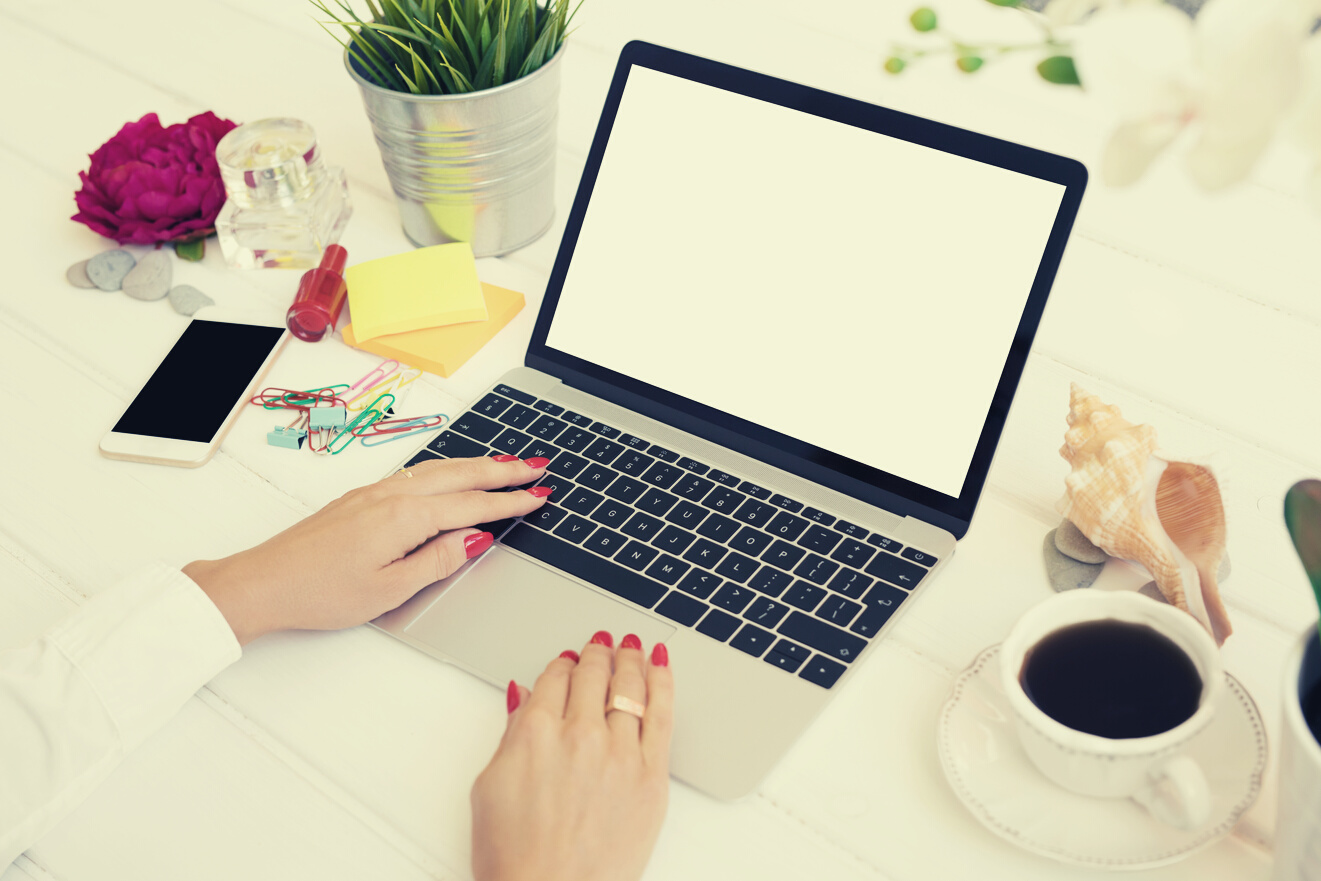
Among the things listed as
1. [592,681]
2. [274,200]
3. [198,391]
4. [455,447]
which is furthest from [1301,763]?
[274,200]

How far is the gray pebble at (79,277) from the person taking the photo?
1.05 meters

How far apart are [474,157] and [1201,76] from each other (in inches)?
31.2

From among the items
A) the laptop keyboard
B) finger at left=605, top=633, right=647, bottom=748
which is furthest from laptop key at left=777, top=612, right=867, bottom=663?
finger at left=605, top=633, right=647, bottom=748

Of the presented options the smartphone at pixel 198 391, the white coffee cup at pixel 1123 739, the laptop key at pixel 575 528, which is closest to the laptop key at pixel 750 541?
the laptop key at pixel 575 528

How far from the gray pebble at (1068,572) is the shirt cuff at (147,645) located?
1.92 feet

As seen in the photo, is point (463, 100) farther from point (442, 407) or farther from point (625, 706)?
point (625, 706)

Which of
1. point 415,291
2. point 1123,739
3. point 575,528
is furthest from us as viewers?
point 415,291

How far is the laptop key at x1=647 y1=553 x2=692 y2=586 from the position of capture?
0.74 m

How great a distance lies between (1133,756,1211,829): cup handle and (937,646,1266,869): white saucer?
0.02m

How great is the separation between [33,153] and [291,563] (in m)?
0.85

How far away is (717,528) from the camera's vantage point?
2.52 ft

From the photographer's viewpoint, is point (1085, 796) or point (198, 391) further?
point (198, 391)

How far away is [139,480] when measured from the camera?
0.86m

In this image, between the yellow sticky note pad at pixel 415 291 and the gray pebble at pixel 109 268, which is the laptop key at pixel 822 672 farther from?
the gray pebble at pixel 109 268
